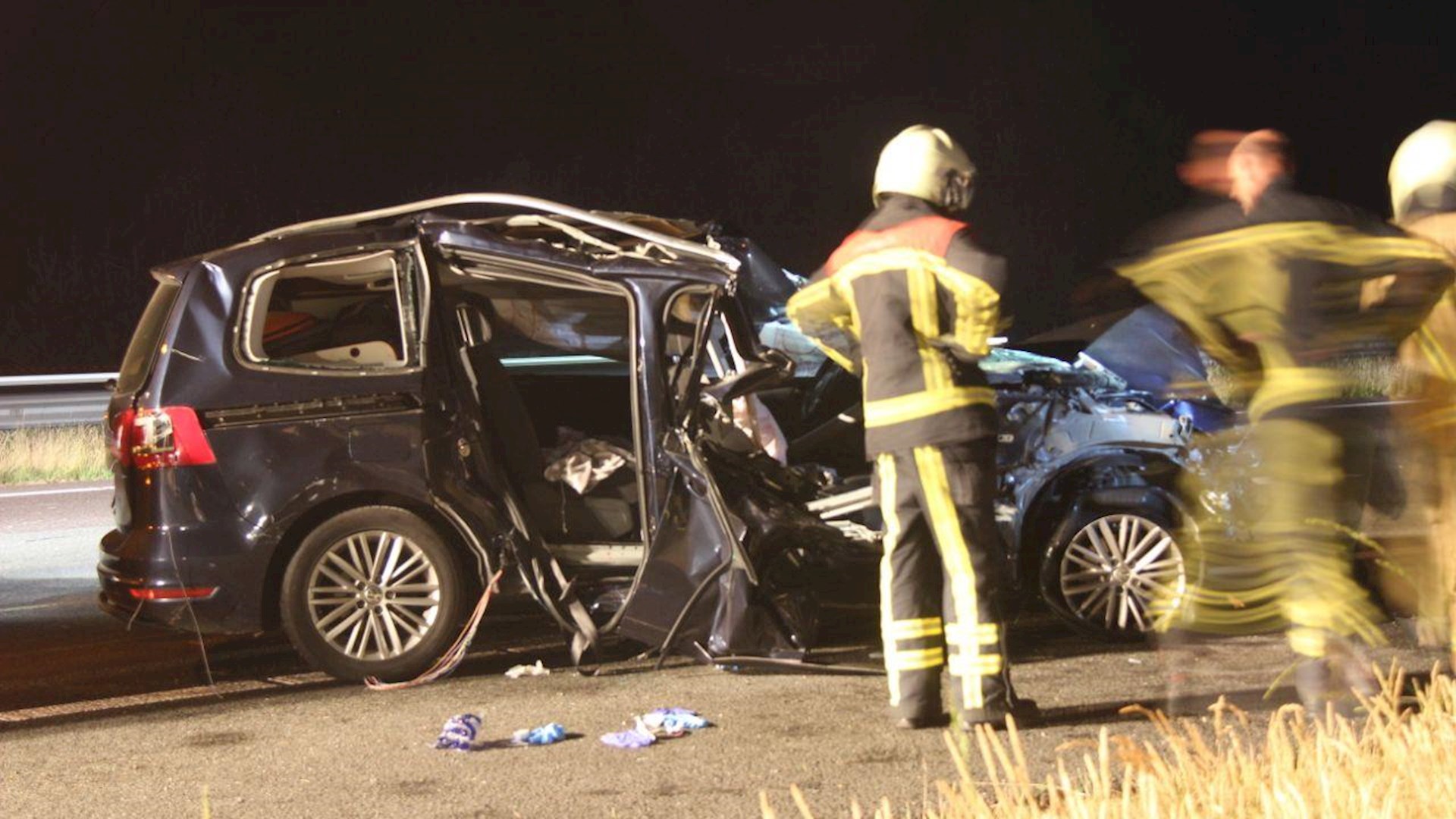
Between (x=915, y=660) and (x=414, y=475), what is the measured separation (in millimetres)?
2287

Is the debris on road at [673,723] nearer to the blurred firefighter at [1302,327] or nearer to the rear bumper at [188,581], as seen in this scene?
the rear bumper at [188,581]

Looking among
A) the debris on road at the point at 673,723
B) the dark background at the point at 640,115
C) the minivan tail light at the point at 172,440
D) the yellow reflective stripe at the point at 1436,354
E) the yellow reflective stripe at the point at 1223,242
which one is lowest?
the debris on road at the point at 673,723

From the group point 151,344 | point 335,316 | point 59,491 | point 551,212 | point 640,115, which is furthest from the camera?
point 640,115

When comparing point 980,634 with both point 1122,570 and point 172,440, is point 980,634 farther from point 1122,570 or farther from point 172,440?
point 172,440

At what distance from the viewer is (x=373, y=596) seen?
7.51m

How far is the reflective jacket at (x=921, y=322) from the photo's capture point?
6.25 m

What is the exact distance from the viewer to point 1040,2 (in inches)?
2136

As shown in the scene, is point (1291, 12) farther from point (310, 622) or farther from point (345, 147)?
point (310, 622)

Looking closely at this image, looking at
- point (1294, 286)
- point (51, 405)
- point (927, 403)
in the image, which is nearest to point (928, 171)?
point (927, 403)

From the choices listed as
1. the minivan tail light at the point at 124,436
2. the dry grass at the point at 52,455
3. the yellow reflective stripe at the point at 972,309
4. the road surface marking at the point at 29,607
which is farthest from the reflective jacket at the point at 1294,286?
the dry grass at the point at 52,455

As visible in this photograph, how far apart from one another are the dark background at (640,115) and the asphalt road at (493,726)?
1848 cm

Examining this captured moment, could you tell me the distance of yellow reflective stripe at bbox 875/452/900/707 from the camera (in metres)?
6.44

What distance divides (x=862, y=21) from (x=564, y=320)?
157ft

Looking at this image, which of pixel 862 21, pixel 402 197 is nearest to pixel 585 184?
pixel 402 197
